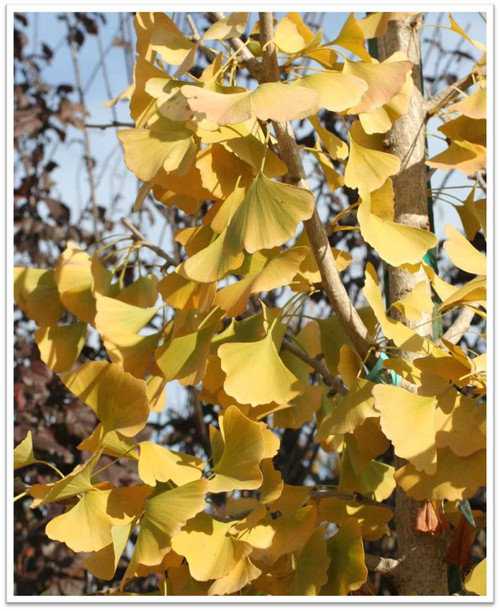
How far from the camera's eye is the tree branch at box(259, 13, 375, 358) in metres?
0.67

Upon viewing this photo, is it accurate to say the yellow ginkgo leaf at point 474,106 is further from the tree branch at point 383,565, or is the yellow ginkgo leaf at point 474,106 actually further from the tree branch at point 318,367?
the tree branch at point 383,565

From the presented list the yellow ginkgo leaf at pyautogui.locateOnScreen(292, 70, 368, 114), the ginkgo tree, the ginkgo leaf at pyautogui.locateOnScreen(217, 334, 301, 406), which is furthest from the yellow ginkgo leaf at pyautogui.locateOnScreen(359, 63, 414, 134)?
the ginkgo leaf at pyautogui.locateOnScreen(217, 334, 301, 406)

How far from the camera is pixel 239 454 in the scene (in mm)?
691

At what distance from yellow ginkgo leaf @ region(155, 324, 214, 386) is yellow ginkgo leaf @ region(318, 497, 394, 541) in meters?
0.22

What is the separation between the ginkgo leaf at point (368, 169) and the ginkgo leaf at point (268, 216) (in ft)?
0.31

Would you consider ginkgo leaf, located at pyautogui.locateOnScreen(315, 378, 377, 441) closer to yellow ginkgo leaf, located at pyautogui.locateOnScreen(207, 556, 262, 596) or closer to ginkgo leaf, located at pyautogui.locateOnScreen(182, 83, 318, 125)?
yellow ginkgo leaf, located at pyautogui.locateOnScreen(207, 556, 262, 596)

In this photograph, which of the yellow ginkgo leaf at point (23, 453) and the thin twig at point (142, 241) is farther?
the thin twig at point (142, 241)

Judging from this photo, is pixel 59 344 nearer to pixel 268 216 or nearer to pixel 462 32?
pixel 268 216

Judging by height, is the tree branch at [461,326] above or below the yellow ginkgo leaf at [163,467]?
above

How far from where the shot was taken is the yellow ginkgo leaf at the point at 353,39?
28.3 inches

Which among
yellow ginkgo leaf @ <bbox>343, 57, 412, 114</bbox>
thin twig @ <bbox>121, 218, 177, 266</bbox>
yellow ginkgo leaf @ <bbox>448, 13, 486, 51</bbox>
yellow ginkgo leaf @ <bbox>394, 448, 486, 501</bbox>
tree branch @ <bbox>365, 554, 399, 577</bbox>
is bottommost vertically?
tree branch @ <bbox>365, 554, 399, 577</bbox>

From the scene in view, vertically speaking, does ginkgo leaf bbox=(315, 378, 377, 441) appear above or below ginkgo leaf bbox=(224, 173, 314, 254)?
below

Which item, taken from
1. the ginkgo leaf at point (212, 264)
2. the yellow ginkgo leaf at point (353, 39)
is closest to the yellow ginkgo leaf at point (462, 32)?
the yellow ginkgo leaf at point (353, 39)

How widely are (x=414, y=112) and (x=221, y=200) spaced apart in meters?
0.33
